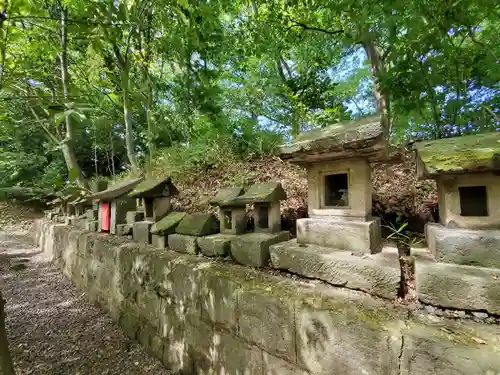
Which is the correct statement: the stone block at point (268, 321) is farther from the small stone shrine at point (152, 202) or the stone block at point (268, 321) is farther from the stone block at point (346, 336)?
the small stone shrine at point (152, 202)

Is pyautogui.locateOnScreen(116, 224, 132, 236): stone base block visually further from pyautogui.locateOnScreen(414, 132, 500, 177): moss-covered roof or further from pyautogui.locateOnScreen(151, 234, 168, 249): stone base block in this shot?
pyautogui.locateOnScreen(414, 132, 500, 177): moss-covered roof

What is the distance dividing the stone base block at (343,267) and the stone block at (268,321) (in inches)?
11.3

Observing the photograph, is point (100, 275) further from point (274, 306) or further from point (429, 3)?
point (429, 3)

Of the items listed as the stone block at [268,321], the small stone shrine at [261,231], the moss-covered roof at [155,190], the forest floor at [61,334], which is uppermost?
the moss-covered roof at [155,190]

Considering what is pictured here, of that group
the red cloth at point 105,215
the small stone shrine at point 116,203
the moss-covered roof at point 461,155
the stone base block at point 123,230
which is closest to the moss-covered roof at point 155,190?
the stone base block at point 123,230

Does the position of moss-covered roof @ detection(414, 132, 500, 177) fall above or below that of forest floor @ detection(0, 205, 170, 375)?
above

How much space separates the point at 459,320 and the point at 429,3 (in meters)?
2.51

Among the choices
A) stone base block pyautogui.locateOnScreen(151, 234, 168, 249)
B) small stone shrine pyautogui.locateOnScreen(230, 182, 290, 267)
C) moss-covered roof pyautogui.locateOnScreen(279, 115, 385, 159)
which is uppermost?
moss-covered roof pyautogui.locateOnScreen(279, 115, 385, 159)

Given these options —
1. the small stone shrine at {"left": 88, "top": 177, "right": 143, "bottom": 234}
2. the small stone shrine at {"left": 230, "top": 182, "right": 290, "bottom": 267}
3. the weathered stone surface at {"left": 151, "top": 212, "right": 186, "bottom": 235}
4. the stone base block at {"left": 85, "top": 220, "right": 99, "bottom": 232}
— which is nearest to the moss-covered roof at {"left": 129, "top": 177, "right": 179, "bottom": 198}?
the weathered stone surface at {"left": 151, "top": 212, "right": 186, "bottom": 235}

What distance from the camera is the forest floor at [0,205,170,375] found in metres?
2.53

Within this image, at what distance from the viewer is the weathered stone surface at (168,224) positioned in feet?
9.11

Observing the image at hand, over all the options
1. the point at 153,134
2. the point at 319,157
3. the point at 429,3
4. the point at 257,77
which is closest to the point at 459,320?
the point at 319,157

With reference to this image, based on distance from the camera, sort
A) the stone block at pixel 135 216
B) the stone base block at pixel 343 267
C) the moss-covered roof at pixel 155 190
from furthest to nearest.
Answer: the stone block at pixel 135 216
the moss-covered roof at pixel 155 190
the stone base block at pixel 343 267

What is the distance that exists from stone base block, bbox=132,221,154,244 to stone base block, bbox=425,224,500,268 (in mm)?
2838
